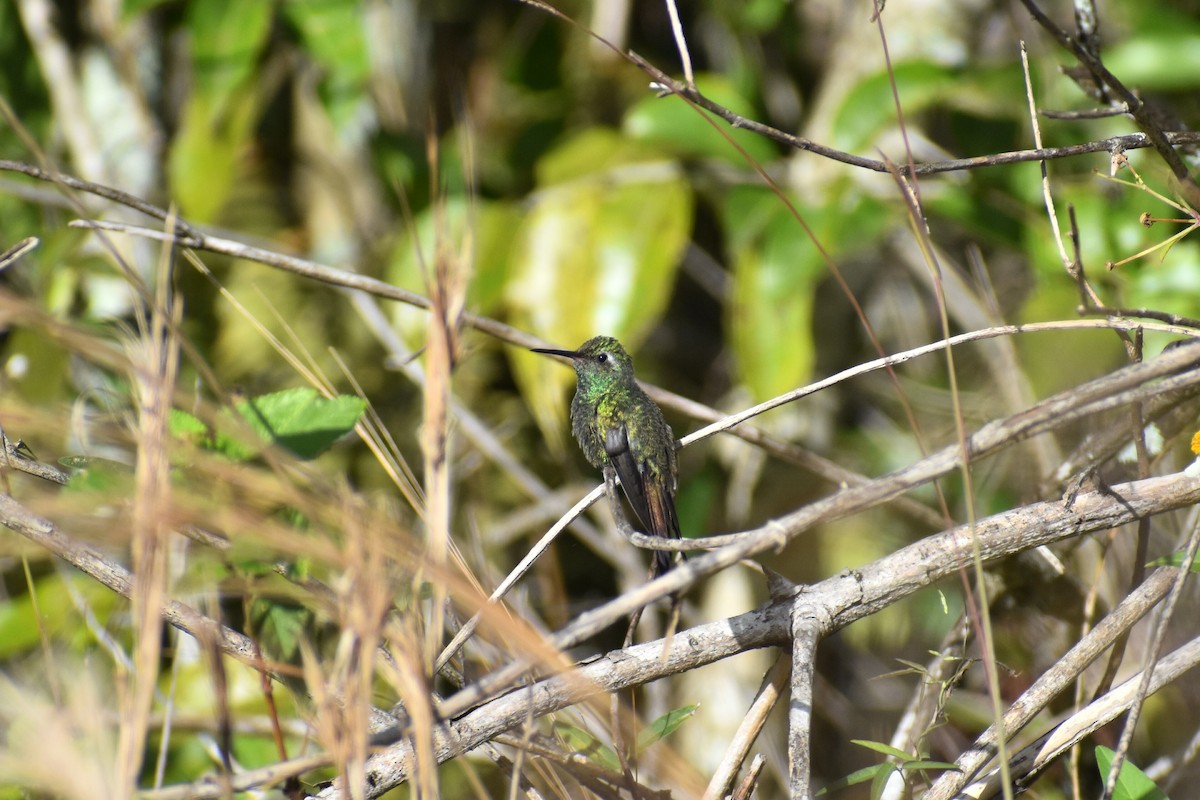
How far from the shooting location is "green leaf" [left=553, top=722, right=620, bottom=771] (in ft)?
5.43

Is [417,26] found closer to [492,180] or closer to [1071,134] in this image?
[492,180]

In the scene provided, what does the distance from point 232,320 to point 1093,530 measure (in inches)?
152

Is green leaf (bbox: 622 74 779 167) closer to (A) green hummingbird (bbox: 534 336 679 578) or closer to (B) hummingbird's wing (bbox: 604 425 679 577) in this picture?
(A) green hummingbird (bbox: 534 336 679 578)

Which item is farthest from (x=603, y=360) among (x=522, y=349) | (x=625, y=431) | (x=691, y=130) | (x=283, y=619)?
(x=283, y=619)

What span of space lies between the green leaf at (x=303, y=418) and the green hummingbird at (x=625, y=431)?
85 cm

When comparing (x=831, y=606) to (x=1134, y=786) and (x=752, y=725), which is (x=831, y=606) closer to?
(x=752, y=725)

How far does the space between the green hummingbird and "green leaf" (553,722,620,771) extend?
0.68 m

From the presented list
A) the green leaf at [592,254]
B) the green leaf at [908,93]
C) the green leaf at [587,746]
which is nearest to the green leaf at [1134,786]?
the green leaf at [587,746]

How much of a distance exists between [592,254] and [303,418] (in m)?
1.74

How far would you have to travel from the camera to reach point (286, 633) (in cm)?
181

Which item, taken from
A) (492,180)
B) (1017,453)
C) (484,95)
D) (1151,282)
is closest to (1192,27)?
(1151,282)

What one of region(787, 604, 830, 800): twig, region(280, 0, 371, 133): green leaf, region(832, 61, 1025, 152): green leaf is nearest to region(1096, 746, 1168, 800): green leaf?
region(787, 604, 830, 800): twig

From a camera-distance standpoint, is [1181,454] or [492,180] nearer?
[1181,454]

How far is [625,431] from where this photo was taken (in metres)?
2.78
